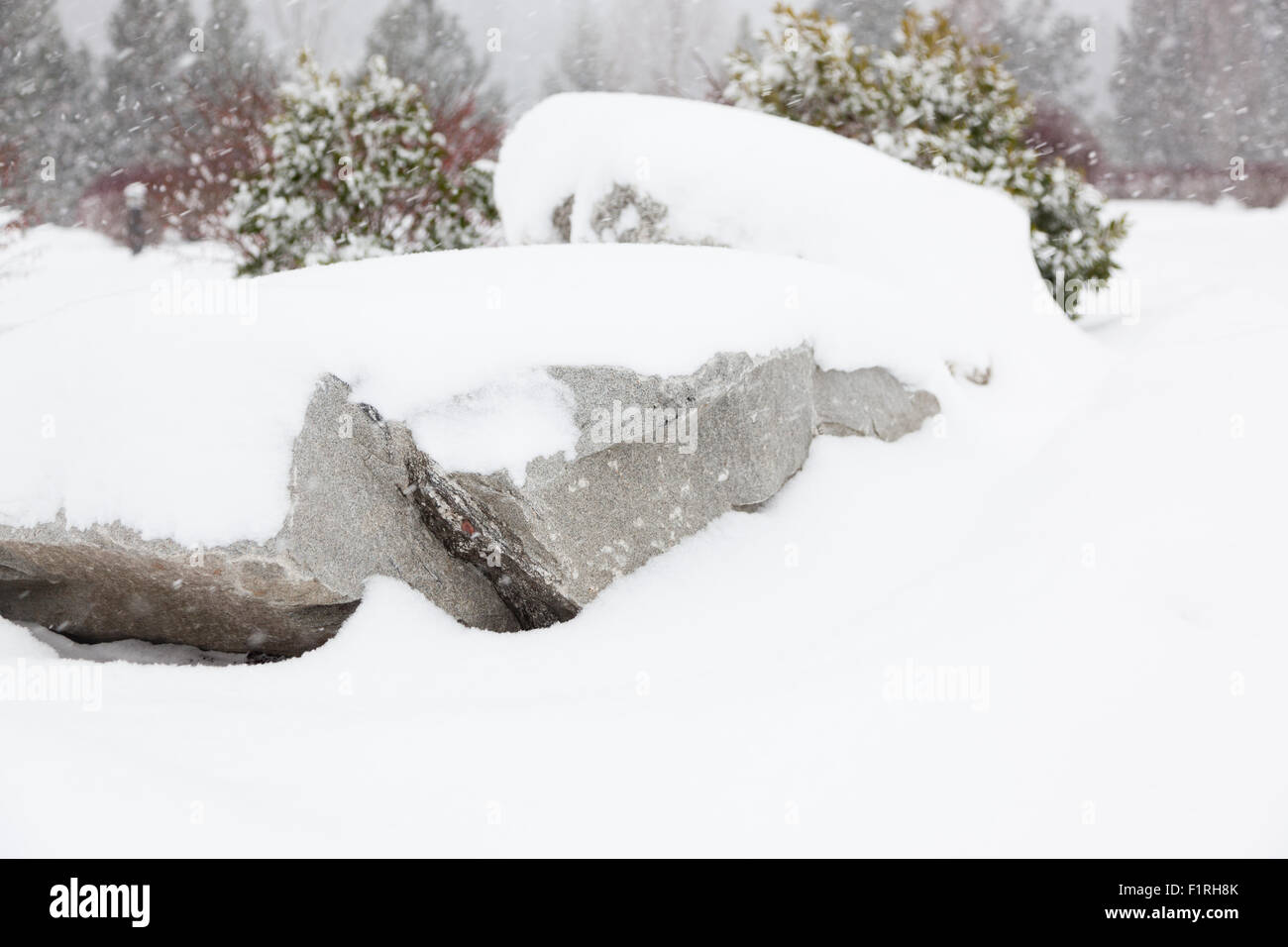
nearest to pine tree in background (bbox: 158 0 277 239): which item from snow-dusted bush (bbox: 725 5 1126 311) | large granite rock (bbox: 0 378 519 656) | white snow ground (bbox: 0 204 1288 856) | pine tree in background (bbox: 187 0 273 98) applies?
snow-dusted bush (bbox: 725 5 1126 311)

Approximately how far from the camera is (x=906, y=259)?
14.2 feet

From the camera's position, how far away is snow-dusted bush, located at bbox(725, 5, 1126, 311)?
238 inches

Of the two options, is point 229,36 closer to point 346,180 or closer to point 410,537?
point 346,180

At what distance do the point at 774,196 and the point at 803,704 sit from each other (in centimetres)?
278

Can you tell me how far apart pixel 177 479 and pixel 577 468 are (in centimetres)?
101

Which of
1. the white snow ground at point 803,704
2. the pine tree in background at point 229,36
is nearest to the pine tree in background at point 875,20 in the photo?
the pine tree in background at point 229,36

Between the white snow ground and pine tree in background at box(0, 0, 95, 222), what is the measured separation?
2212 centimetres

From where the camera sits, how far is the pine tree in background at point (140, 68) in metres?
23.3

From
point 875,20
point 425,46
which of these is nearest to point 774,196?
point 425,46

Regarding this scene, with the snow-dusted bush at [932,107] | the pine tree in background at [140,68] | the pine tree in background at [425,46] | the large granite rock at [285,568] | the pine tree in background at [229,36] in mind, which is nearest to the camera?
the large granite rock at [285,568]

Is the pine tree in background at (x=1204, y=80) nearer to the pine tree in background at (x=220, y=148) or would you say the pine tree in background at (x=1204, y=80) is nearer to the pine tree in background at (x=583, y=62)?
the pine tree in background at (x=583, y=62)

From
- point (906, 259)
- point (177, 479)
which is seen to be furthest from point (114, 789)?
point (906, 259)

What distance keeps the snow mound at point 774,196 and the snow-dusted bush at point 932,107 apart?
4.16 ft
